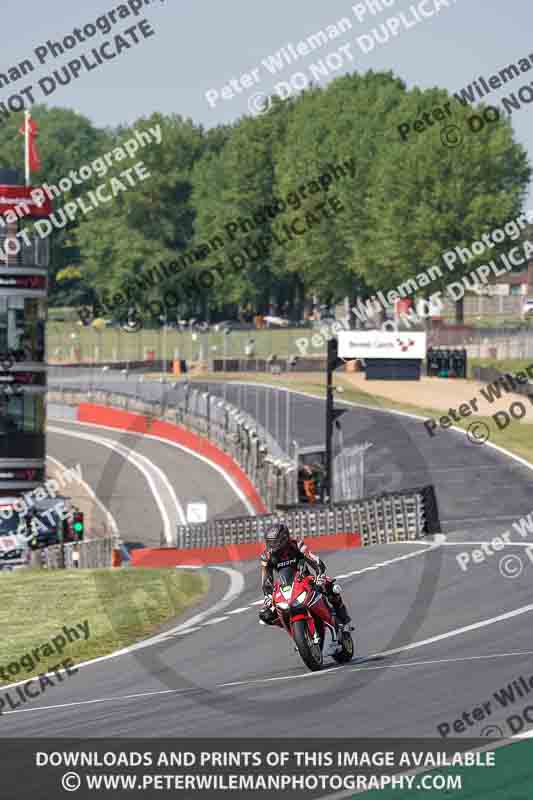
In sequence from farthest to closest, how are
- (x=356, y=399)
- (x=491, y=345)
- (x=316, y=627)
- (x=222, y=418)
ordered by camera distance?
(x=491, y=345) < (x=356, y=399) < (x=222, y=418) < (x=316, y=627)

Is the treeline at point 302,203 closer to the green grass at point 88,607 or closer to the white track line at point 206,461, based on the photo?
the white track line at point 206,461

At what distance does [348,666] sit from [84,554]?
95.6 ft

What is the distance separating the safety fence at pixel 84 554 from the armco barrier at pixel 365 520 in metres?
4.97

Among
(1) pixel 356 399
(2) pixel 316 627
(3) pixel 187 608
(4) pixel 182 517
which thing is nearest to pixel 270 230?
(1) pixel 356 399

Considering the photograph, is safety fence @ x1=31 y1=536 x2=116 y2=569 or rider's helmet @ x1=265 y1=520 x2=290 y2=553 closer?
rider's helmet @ x1=265 y1=520 x2=290 y2=553

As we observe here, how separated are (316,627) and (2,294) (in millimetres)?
31070

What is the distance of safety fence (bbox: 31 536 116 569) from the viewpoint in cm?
4303

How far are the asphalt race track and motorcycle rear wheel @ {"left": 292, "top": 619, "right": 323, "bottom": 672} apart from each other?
19 centimetres

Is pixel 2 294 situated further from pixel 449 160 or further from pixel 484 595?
pixel 449 160

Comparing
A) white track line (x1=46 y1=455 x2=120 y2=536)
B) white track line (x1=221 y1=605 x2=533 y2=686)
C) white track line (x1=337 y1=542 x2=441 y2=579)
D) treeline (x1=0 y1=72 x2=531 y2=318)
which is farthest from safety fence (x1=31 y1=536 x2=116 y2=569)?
treeline (x1=0 y1=72 x2=531 y2=318)

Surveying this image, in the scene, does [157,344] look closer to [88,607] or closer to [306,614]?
[88,607]

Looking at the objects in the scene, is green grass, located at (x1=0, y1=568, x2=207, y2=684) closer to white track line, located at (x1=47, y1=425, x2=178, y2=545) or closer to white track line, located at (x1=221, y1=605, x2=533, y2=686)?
white track line, located at (x1=221, y1=605, x2=533, y2=686)

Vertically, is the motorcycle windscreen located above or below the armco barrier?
above

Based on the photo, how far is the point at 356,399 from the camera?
82.5m
